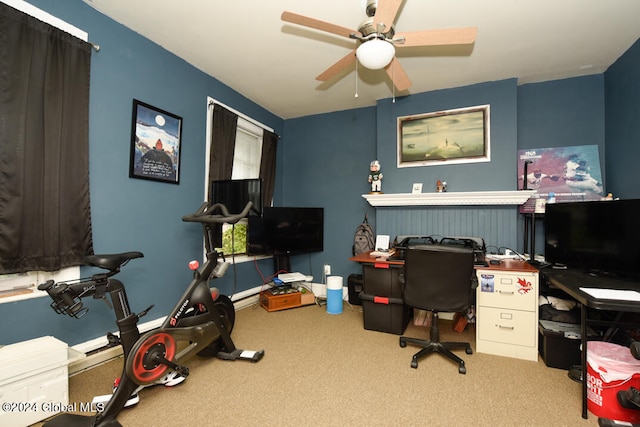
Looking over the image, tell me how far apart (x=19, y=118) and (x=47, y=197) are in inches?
19.7

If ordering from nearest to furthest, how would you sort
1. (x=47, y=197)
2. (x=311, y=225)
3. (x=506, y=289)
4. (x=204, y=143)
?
(x=47, y=197), (x=506, y=289), (x=204, y=143), (x=311, y=225)

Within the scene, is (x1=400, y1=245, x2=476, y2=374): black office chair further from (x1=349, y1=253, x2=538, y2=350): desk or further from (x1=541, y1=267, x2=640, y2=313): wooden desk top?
(x1=541, y1=267, x2=640, y2=313): wooden desk top

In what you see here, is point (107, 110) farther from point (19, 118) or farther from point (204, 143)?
point (204, 143)

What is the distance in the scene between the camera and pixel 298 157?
14.7 feet

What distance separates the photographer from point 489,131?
3182mm

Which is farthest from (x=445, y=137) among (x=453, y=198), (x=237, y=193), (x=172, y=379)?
(x=172, y=379)

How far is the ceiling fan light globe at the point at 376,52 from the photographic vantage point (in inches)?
72.2

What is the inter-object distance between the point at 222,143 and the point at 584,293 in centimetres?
338

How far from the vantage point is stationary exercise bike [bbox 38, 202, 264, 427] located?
4.92 ft

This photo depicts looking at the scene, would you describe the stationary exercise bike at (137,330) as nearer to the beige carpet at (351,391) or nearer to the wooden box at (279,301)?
the beige carpet at (351,391)

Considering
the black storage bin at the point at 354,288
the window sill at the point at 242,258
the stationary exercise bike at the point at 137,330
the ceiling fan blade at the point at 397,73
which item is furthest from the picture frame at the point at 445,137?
the stationary exercise bike at the point at 137,330

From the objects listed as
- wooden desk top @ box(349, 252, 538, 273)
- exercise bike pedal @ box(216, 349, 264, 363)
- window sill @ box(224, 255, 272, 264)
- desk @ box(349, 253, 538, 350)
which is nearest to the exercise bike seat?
exercise bike pedal @ box(216, 349, 264, 363)

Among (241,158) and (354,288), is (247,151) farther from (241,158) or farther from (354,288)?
(354,288)

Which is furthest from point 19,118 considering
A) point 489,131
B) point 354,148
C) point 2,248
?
point 489,131
